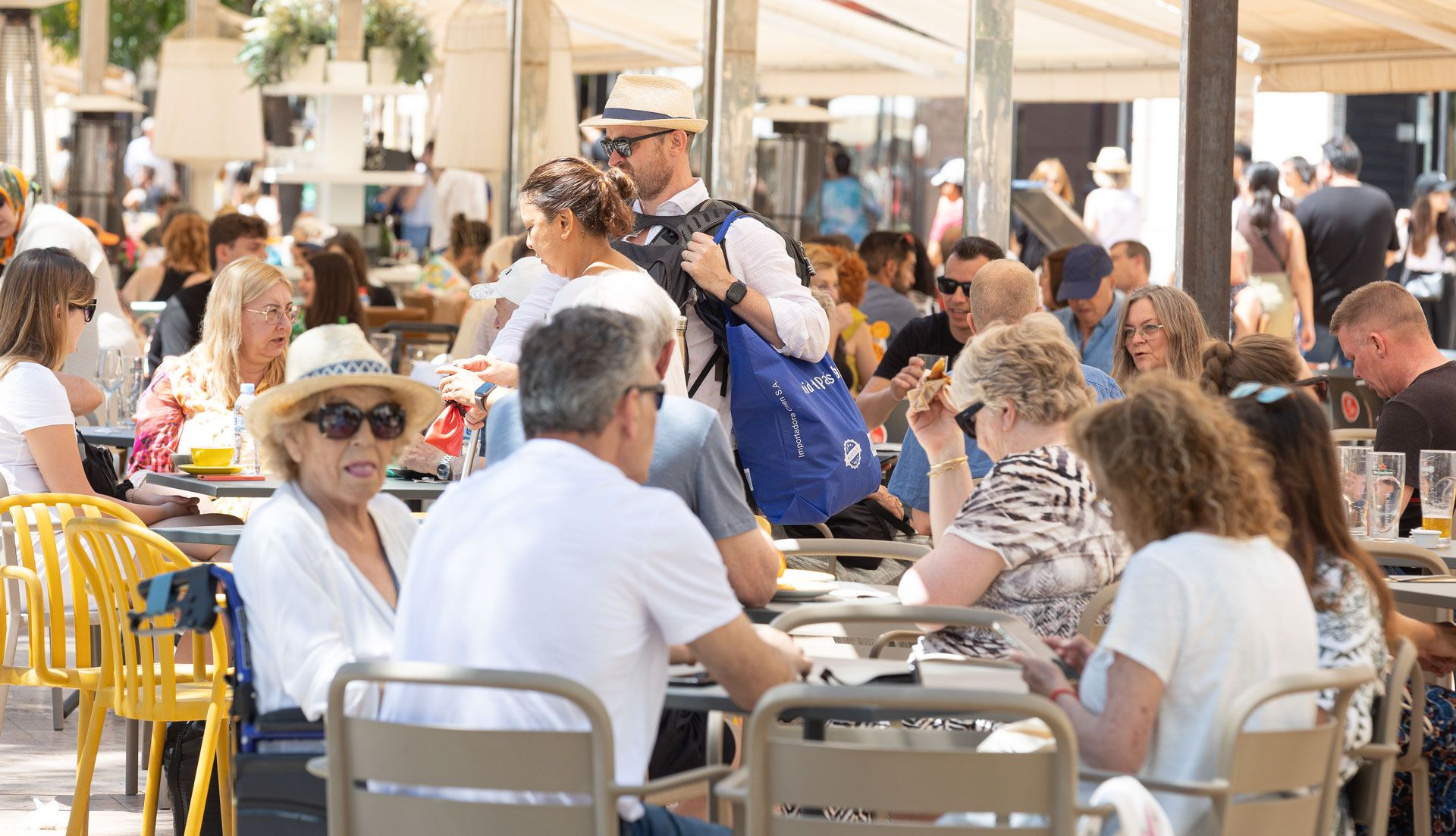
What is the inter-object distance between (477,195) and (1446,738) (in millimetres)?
13630

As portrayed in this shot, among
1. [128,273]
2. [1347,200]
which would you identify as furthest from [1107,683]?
[128,273]

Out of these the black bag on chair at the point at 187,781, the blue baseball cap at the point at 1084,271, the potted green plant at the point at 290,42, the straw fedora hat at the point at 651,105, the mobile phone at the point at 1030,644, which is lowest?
the black bag on chair at the point at 187,781

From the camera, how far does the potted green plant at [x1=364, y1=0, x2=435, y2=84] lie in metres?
12.7

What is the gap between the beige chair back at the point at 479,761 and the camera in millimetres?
2531

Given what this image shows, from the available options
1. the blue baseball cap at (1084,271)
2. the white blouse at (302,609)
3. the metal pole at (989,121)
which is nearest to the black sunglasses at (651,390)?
the white blouse at (302,609)

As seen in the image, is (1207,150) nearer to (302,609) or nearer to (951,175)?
(302,609)

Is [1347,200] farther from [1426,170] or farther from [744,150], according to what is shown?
[1426,170]

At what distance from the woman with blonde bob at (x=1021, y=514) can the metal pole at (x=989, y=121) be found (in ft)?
15.5

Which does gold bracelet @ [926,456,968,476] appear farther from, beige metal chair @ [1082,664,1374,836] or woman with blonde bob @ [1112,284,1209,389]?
woman with blonde bob @ [1112,284,1209,389]

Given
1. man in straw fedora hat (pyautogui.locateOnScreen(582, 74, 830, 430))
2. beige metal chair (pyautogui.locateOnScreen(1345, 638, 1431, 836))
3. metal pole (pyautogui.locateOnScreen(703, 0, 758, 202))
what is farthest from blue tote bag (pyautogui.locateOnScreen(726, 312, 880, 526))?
metal pole (pyautogui.locateOnScreen(703, 0, 758, 202))

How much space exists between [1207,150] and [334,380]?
156 inches

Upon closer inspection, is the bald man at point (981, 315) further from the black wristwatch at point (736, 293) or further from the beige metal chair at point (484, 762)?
the beige metal chair at point (484, 762)

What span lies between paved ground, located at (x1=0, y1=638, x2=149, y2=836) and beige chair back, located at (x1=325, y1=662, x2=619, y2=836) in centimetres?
221

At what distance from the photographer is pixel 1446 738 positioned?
3797mm
